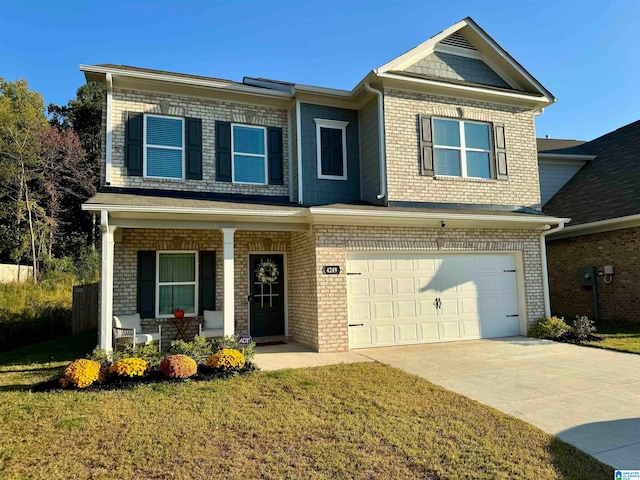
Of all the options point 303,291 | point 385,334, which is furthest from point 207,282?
point 385,334

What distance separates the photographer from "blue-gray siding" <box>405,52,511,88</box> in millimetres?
11047

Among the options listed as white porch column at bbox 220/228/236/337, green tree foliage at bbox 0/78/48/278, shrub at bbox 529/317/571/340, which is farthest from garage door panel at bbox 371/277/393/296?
green tree foliage at bbox 0/78/48/278

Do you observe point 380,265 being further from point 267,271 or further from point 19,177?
point 19,177

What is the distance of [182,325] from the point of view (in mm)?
9906

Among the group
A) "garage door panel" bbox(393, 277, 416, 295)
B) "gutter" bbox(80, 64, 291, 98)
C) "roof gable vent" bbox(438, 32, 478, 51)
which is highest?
"roof gable vent" bbox(438, 32, 478, 51)

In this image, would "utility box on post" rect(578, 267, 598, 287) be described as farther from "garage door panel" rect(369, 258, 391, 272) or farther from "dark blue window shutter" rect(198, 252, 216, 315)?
"dark blue window shutter" rect(198, 252, 216, 315)

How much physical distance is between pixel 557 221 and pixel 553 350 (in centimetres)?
350

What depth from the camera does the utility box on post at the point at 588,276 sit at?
1243 centimetres

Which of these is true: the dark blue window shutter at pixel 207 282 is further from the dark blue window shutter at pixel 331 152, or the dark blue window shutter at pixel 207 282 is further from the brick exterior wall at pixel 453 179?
the brick exterior wall at pixel 453 179

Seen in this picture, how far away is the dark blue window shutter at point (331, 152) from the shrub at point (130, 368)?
6.12 m

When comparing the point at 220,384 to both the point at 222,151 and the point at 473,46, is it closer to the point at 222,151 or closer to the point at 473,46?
the point at 222,151

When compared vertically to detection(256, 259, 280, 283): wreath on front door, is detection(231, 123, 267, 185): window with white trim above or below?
above

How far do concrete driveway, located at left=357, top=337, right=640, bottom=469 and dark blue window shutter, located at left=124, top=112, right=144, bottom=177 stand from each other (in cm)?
633

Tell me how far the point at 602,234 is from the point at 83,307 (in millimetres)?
15197
